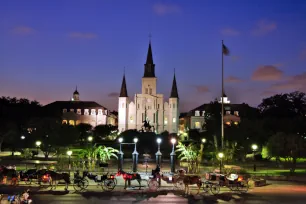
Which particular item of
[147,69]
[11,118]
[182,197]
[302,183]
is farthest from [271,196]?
[147,69]

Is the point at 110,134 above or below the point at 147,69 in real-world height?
below

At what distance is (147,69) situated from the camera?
13975cm

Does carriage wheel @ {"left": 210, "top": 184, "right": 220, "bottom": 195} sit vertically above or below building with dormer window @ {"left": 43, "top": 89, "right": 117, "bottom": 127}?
below

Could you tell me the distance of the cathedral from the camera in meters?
131

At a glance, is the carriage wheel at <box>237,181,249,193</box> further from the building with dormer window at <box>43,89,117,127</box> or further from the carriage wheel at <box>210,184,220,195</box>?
the building with dormer window at <box>43,89,117,127</box>

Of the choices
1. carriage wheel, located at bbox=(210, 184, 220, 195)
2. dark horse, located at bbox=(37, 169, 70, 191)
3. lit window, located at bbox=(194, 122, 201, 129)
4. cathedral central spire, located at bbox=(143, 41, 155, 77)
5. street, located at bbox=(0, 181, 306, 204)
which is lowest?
street, located at bbox=(0, 181, 306, 204)

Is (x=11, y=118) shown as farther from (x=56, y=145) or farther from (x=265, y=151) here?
(x=265, y=151)

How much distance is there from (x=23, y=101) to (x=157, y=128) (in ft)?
127

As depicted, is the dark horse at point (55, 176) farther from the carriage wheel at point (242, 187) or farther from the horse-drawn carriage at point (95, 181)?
the carriage wheel at point (242, 187)

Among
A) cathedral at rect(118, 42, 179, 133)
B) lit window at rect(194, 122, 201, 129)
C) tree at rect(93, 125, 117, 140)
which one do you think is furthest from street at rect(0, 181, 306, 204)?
lit window at rect(194, 122, 201, 129)

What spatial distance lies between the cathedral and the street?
10534 cm

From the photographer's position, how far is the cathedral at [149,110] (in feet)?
430

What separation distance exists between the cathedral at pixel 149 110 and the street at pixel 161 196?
10534 centimetres

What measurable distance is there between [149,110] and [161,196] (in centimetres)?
11061
